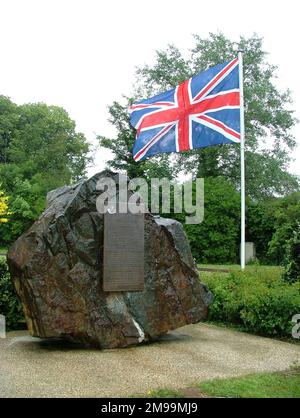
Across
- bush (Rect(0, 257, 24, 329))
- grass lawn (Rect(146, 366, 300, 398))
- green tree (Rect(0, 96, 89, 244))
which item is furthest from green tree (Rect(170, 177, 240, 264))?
grass lawn (Rect(146, 366, 300, 398))

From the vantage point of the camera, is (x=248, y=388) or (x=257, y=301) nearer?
(x=248, y=388)

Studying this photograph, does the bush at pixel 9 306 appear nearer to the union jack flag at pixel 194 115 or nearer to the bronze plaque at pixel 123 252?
the bronze plaque at pixel 123 252

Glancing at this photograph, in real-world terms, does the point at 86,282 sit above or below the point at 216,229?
below

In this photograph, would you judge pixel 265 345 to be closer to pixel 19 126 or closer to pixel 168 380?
pixel 168 380

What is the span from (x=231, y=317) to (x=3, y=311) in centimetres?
422

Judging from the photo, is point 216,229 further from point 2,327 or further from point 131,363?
point 131,363

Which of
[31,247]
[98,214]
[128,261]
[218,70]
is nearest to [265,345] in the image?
[128,261]

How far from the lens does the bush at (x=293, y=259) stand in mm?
8961

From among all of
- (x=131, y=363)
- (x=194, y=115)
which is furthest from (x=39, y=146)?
(x=131, y=363)

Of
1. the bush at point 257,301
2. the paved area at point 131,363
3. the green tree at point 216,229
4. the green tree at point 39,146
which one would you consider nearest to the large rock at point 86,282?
the paved area at point 131,363

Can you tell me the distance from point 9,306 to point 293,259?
5.30 meters

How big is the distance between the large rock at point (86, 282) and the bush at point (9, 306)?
1.91 meters

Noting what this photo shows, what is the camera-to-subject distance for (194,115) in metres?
12.0

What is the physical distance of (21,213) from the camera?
88.9 ft
